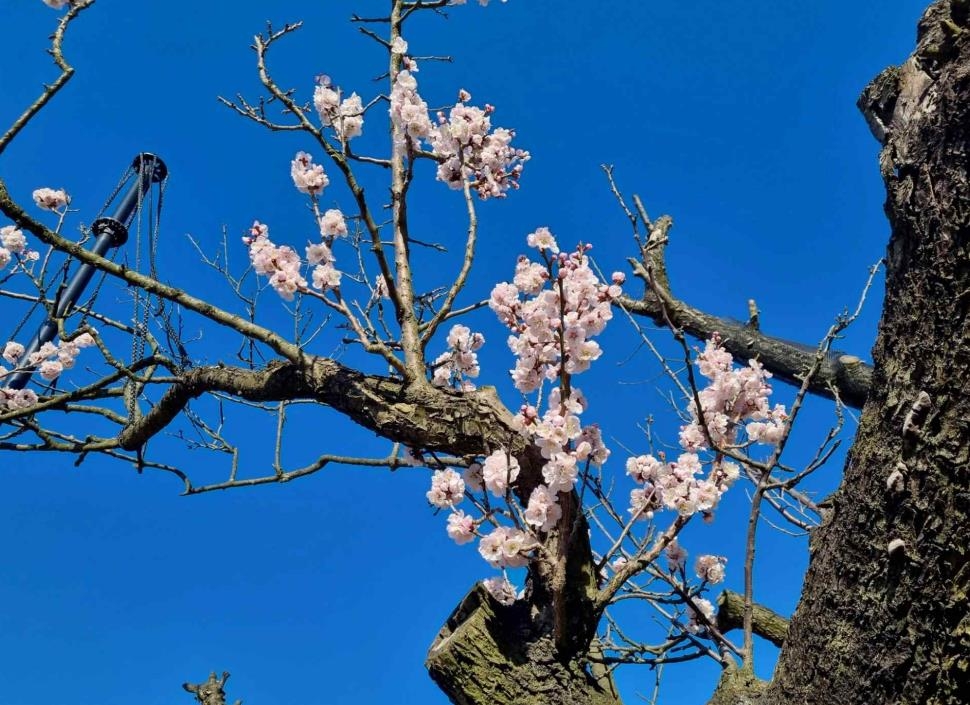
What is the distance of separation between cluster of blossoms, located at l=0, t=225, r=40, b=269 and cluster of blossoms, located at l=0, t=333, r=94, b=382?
2.14ft

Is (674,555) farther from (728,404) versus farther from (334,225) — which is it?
(334,225)

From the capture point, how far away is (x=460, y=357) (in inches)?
124

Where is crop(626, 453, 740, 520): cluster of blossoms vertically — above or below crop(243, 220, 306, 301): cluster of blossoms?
below

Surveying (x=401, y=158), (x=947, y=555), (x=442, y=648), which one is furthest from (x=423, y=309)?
(x=947, y=555)

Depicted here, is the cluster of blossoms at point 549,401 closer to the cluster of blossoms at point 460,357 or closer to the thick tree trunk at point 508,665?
the thick tree trunk at point 508,665

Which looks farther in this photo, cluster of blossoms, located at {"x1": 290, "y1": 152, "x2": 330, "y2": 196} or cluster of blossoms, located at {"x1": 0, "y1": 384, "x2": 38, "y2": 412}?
cluster of blossoms, located at {"x1": 0, "y1": 384, "x2": 38, "y2": 412}

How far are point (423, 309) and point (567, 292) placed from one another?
1090mm

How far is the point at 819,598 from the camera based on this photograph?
130 centimetres

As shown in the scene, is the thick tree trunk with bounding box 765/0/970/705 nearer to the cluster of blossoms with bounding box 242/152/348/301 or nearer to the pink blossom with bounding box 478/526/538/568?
the pink blossom with bounding box 478/526/538/568

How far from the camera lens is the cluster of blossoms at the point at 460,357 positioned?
302cm

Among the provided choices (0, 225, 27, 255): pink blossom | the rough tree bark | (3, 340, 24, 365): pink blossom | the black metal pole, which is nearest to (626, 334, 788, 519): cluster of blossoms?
the rough tree bark

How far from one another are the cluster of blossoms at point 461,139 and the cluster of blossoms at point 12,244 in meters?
3.36

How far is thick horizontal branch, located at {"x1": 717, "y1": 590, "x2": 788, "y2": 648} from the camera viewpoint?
2.53m

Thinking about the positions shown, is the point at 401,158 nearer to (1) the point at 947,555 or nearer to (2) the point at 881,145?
(2) the point at 881,145
